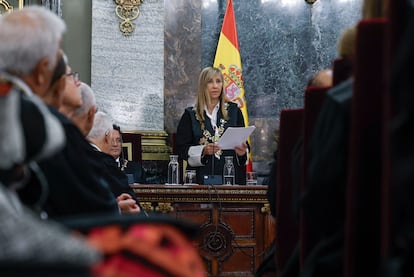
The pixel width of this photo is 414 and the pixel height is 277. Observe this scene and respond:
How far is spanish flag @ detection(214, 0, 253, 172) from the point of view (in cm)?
984

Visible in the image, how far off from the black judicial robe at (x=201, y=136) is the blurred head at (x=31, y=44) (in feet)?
15.4

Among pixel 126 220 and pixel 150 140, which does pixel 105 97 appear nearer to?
pixel 150 140

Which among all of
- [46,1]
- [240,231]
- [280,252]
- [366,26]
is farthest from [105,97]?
[366,26]

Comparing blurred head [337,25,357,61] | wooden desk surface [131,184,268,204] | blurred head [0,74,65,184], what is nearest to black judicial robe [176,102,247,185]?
wooden desk surface [131,184,268,204]

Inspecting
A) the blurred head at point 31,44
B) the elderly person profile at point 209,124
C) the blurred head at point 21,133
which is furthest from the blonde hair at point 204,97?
the blurred head at point 21,133

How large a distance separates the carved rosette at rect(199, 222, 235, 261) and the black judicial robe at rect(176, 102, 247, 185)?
0.82m

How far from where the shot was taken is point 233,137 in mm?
6898

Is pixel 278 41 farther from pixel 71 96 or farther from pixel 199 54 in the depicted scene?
pixel 71 96

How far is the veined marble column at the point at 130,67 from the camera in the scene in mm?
9586

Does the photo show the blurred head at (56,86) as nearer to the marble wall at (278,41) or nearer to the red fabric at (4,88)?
the red fabric at (4,88)

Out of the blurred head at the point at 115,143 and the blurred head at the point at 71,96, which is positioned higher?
the blurred head at the point at 71,96

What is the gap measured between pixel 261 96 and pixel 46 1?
3081mm

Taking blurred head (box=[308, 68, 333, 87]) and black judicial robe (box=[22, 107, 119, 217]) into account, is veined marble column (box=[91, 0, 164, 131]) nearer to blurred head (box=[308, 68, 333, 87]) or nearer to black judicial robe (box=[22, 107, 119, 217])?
blurred head (box=[308, 68, 333, 87])

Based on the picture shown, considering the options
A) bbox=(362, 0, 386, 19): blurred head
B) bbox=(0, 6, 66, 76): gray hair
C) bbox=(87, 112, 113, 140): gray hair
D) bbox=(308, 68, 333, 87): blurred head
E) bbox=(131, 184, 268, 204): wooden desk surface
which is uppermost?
bbox=(362, 0, 386, 19): blurred head
